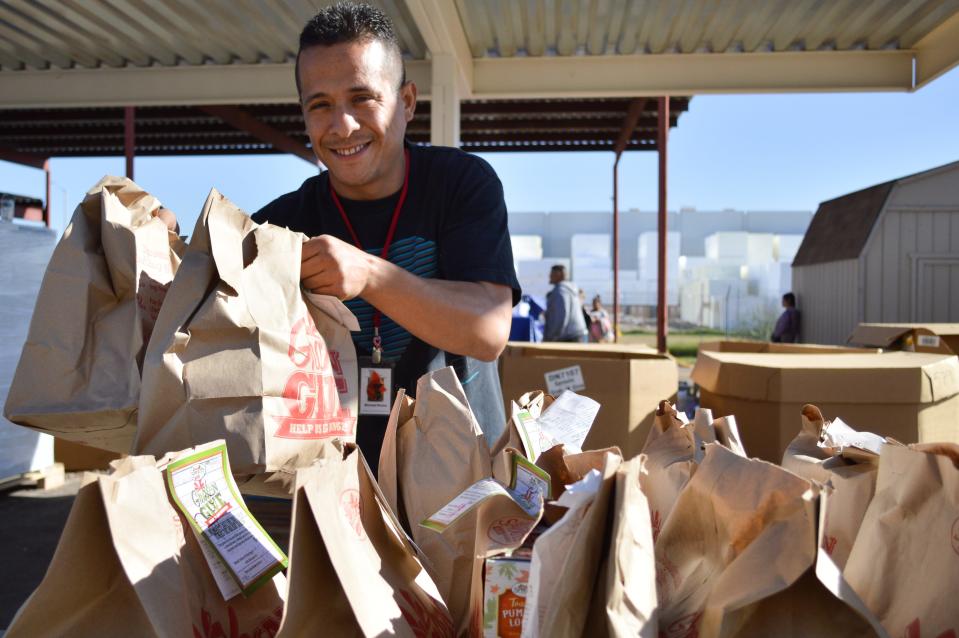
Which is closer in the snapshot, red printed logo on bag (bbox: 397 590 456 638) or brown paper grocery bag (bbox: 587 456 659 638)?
brown paper grocery bag (bbox: 587 456 659 638)

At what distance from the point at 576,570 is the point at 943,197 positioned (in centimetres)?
1014

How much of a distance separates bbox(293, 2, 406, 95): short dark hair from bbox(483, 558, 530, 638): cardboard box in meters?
1.01

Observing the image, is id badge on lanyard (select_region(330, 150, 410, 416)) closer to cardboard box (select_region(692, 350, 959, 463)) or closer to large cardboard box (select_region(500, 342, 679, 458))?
cardboard box (select_region(692, 350, 959, 463))

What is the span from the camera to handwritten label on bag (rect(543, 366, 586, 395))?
11.1 feet

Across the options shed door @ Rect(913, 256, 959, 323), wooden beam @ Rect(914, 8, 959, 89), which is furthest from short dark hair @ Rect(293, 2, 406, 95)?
shed door @ Rect(913, 256, 959, 323)

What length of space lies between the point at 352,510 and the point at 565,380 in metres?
2.76

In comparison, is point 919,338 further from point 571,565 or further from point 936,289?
point 936,289

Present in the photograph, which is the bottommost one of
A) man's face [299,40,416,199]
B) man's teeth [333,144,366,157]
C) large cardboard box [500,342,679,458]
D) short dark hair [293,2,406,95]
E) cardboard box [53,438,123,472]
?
cardboard box [53,438,123,472]

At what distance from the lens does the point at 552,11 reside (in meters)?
4.45

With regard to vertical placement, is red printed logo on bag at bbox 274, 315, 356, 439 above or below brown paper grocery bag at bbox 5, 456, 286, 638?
above

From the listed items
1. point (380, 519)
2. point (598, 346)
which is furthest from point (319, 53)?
point (598, 346)

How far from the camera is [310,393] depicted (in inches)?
37.9

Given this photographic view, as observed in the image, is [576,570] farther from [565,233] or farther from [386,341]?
[565,233]

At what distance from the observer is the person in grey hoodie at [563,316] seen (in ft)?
26.2
